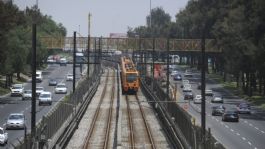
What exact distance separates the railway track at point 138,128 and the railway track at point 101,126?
5.45 ft

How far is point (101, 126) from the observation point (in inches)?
2601

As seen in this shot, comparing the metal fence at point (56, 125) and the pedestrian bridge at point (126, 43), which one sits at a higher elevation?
the pedestrian bridge at point (126, 43)

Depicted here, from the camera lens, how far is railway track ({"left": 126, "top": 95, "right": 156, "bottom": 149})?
177 ft

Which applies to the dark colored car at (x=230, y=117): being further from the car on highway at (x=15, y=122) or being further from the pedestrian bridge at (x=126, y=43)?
the pedestrian bridge at (x=126, y=43)

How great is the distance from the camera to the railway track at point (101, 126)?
176ft

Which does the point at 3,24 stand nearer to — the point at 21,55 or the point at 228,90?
the point at 21,55

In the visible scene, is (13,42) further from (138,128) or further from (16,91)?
(138,128)

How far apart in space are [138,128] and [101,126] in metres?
3.35

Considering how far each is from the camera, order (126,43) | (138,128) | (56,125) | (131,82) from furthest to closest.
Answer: (126,43)
(131,82)
(138,128)
(56,125)

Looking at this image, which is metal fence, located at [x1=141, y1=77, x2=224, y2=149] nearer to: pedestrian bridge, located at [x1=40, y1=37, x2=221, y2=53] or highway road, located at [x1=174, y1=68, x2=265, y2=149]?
highway road, located at [x1=174, y1=68, x2=265, y2=149]

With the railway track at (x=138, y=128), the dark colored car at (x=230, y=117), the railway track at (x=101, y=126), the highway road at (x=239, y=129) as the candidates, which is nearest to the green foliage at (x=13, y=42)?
the railway track at (x=101, y=126)

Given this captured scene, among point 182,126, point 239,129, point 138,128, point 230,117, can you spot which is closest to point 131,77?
point 230,117

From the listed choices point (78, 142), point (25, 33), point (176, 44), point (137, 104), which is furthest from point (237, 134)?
point (176, 44)

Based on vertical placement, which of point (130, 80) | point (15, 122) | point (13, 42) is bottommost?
point (15, 122)
